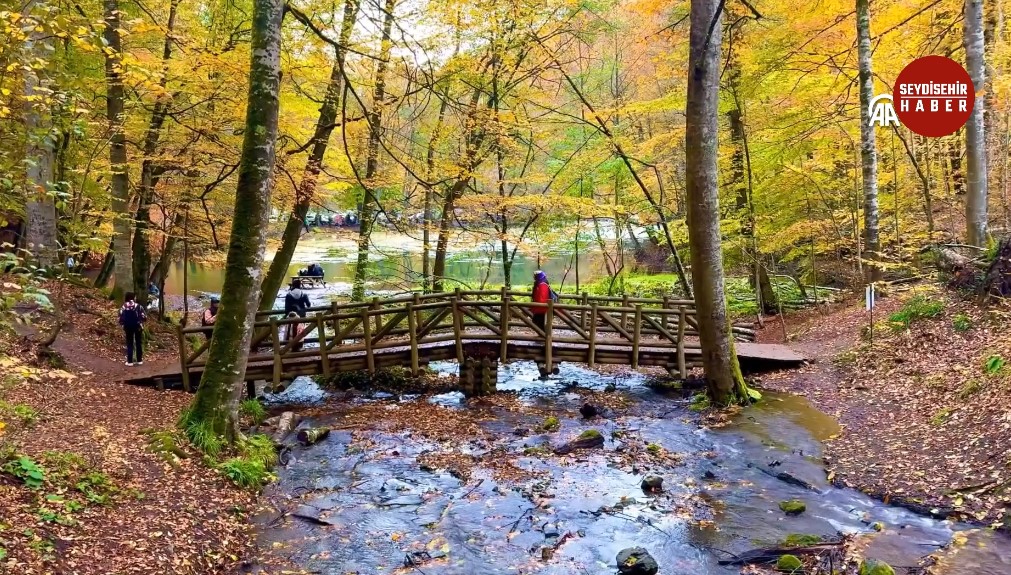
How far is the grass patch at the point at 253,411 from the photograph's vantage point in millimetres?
10336

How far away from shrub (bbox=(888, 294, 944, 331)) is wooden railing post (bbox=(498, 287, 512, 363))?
7.33 meters

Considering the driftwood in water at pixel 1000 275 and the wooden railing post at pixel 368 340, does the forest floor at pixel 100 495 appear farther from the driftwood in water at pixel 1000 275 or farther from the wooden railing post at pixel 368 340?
the driftwood in water at pixel 1000 275

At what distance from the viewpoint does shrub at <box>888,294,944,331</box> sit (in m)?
10.6

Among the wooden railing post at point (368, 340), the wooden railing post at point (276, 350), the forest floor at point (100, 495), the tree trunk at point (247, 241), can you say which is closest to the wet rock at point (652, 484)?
the forest floor at point (100, 495)

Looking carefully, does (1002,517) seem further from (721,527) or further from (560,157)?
(560,157)

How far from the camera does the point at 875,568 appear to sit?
187 inches

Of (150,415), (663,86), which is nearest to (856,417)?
(150,415)

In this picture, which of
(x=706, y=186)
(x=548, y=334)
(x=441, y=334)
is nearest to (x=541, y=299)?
(x=548, y=334)

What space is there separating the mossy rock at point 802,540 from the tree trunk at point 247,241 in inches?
259

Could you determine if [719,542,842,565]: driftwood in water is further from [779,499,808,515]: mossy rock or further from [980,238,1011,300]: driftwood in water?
[980,238,1011,300]: driftwood in water

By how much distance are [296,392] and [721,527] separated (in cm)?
946

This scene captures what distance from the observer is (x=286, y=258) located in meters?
13.2

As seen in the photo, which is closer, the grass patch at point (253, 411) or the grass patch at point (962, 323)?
the grass patch at point (962, 323)

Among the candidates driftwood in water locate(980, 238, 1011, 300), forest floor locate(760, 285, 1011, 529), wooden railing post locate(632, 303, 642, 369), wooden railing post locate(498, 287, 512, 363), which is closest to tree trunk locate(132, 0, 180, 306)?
wooden railing post locate(498, 287, 512, 363)
